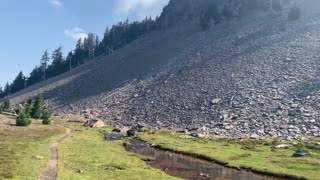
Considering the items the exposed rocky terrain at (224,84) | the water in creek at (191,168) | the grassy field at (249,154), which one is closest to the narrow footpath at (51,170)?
the water in creek at (191,168)

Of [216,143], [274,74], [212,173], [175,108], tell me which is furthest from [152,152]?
[274,74]

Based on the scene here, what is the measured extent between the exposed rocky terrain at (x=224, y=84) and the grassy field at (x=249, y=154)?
906 centimetres

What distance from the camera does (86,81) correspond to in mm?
181750

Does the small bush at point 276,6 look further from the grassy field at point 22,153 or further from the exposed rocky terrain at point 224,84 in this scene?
the grassy field at point 22,153

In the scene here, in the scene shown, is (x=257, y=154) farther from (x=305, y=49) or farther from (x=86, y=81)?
(x=86, y=81)

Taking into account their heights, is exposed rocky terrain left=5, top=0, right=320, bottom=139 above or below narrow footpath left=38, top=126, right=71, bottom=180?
above

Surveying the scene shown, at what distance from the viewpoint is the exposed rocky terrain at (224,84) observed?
93.9 metres

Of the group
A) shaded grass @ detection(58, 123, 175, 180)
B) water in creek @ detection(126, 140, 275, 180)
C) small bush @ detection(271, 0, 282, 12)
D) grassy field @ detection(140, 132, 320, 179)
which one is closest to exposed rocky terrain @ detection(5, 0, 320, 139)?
small bush @ detection(271, 0, 282, 12)

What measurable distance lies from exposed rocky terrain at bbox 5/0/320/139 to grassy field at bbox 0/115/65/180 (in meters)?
36.7

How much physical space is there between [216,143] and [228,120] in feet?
51.6

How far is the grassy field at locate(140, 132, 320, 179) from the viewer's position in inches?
2197

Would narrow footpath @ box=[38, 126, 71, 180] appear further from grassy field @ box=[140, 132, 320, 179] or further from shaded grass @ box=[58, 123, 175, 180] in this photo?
grassy field @ box=[140, 132, 320, 179]

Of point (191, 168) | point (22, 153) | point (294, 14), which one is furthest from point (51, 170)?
point (294, 14)

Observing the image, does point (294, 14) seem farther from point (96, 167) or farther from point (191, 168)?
point (96, 167)
